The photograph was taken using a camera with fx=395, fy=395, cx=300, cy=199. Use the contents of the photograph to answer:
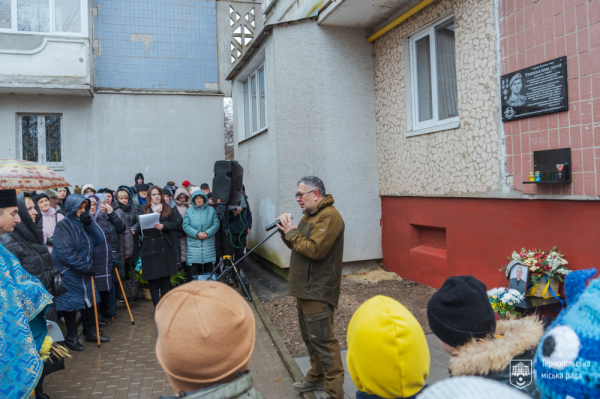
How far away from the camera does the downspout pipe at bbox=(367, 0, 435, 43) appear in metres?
6.00

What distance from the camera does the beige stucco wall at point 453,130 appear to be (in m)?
4.98

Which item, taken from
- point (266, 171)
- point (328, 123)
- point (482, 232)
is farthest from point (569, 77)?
point (266, 171)

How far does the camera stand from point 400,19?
255 inches

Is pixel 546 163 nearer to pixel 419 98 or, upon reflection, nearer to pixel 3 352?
pixel 419 98

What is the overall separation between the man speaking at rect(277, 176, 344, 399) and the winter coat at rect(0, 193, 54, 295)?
2.60 metres

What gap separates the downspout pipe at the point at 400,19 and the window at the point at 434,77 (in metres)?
0.34

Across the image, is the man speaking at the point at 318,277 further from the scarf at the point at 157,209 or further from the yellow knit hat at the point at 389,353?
the scarf at the point at 157,209

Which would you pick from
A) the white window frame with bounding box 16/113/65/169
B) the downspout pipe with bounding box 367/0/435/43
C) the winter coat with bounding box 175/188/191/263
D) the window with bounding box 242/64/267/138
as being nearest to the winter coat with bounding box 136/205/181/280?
the winter coat with bounding box 175/188/191/263

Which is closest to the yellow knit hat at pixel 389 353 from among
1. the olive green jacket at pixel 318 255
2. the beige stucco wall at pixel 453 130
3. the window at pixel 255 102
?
the olive green jacket at pixel 318 255

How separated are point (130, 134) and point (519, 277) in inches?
427

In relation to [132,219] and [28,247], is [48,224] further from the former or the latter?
[28,247]

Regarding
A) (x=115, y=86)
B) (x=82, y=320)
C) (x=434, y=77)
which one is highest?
(x=115, y=86)

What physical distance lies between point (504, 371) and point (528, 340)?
0.16 m

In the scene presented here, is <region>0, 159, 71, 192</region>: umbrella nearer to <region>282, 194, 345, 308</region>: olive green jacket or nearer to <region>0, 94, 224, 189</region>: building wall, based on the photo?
<region>282, 194, 345, 308</region>: olive green jacket
